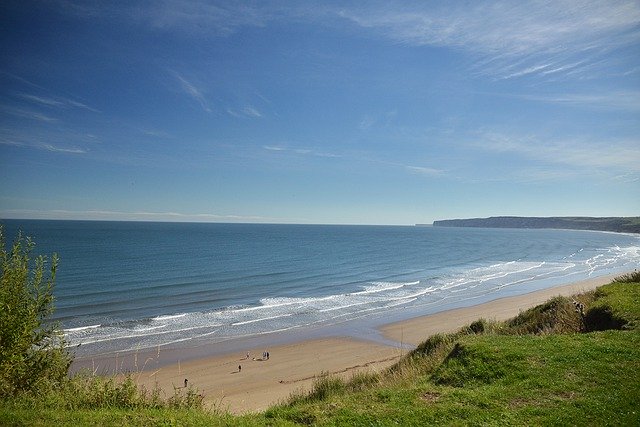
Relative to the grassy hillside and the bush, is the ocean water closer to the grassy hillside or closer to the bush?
the bush

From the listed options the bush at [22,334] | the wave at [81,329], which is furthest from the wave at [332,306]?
the bush at [22,334]

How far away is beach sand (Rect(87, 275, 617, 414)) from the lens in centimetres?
1680

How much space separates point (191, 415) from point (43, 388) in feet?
13.6

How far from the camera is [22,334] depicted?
29.9 ft

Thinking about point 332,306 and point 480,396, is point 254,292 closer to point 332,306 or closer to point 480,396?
point 332,306

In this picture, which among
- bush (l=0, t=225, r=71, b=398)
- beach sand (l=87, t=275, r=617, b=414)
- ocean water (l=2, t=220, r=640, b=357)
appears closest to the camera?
bush (l=0, t=225, r=71, b=398)

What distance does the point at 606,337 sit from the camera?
35.9 ft

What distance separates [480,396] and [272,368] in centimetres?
1353

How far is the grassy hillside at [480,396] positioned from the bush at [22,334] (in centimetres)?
105

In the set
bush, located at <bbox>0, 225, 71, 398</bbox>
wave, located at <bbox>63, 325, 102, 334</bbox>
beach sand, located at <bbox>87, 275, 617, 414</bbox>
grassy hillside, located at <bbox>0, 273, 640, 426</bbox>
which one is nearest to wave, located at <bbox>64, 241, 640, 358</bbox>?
wave, located at <bbox>63, 325, 102, 334</bbox>

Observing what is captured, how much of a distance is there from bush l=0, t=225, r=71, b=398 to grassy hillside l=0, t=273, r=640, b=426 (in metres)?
1.05

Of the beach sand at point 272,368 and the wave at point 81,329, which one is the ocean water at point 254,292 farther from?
the beach sand at point 272,368

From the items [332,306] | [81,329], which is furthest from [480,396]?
[332,306]

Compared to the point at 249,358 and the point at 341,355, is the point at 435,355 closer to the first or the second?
the point at 341,355
